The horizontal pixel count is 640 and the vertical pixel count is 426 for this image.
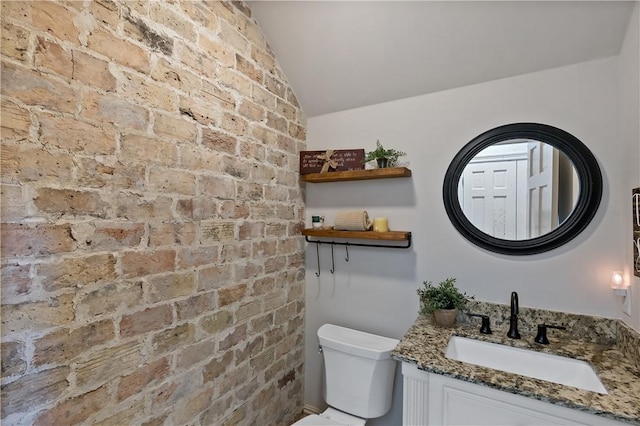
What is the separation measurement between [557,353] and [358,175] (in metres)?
1.31

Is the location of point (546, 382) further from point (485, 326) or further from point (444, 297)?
point (444, 297)

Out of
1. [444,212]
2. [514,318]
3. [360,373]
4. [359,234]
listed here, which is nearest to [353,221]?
[359,234]

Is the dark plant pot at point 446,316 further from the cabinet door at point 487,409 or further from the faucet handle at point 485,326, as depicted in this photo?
the cabinet door at point 487,409

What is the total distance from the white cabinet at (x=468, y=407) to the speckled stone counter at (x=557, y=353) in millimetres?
43

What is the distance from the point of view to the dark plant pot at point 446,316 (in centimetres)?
157

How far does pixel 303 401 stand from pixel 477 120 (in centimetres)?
224

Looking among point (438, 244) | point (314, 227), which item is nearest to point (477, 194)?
point (438, 244)

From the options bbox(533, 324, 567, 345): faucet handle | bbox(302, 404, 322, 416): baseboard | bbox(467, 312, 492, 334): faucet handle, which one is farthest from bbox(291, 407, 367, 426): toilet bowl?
bbox(533, 324, 567, 345): faucet handle

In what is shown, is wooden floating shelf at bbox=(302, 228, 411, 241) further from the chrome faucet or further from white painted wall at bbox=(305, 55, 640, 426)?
the chrome faucet

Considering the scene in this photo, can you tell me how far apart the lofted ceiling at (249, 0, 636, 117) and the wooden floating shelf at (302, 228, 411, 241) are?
872 mm

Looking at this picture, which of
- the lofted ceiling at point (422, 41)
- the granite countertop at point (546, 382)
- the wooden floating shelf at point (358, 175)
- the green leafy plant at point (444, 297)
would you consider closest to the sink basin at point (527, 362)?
the granite countertop at point (546, 382)

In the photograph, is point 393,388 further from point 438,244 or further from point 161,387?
point 161,387

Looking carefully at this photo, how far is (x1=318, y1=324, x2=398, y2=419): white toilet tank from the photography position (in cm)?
163

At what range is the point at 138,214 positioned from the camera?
1160mm
